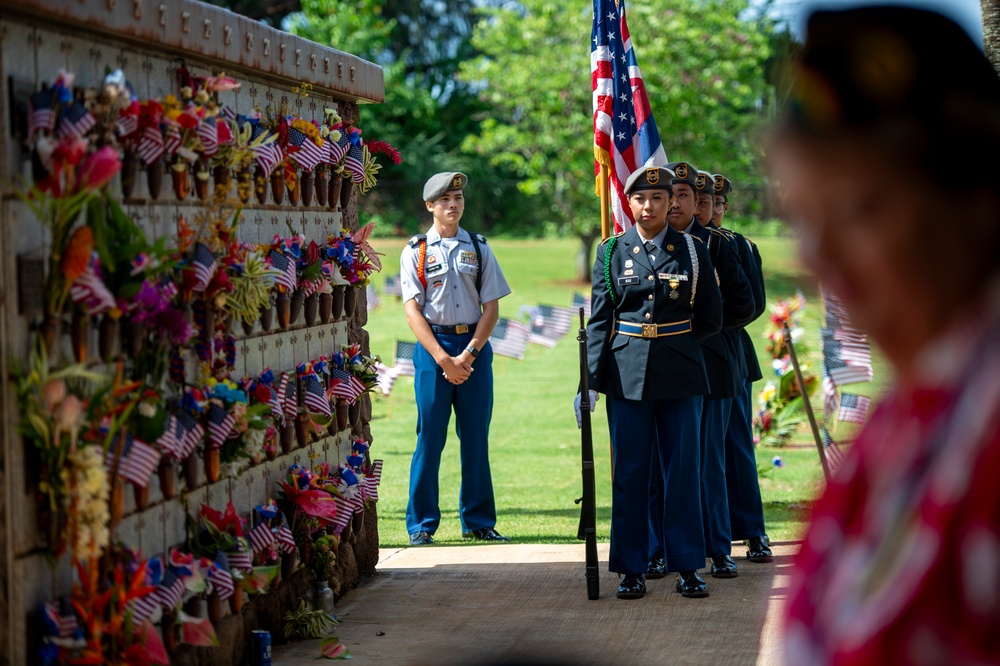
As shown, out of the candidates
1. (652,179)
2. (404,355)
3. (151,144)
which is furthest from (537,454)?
(151,144)

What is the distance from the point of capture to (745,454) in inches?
289

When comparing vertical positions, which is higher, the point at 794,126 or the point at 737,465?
the point at 794,126

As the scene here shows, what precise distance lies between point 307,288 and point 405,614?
4.97 ft

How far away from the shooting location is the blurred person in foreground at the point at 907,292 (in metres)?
1.12

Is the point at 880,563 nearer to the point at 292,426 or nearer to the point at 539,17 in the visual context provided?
the point at 292,426

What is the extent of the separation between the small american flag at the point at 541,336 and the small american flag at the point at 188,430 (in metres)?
15.5

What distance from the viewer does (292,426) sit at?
17.6ft

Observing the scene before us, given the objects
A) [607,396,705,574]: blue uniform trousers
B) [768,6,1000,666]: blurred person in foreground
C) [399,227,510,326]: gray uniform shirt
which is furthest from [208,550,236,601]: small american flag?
[399,227,510,326]: gray uniform shirt

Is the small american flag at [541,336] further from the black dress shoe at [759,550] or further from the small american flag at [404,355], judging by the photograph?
the black dress shoe at [759,550]

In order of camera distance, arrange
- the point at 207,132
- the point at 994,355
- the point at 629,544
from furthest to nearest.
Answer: the point at 629,544 → the point at 207,132 → the point at 994,355

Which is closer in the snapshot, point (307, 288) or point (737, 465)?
point (307, 288)

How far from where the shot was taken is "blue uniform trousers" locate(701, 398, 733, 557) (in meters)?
6.53

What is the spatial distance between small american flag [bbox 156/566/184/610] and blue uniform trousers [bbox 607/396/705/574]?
8.03 ft

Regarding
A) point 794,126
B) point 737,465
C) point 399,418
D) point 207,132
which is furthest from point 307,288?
point 399,418
